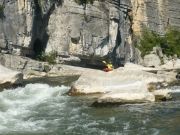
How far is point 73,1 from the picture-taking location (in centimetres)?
5097

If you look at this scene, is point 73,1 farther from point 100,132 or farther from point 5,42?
point 100,132

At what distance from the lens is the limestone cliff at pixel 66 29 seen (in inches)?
1874

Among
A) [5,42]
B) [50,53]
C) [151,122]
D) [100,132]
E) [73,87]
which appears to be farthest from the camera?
[50,53]

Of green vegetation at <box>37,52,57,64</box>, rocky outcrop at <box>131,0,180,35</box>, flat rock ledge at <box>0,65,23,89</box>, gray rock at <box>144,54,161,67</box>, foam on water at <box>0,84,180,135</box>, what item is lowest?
gray rock at <box>144,54,161,67</box>

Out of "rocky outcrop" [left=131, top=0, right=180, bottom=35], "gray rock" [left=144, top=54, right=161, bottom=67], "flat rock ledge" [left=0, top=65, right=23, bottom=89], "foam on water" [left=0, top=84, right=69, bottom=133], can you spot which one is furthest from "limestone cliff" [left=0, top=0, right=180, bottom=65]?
"foam on water" [left=0, top=84, right=69, bottom=133]

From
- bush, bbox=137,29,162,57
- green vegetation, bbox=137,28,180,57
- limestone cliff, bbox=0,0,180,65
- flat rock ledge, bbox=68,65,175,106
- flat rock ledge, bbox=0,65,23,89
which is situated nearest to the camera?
flat rock ledge, bbox=68,65,175,106

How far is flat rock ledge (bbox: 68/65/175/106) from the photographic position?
24.0 metres

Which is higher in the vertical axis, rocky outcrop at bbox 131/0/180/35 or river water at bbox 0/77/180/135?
rocky outcrop at bbox 131/0/180/35

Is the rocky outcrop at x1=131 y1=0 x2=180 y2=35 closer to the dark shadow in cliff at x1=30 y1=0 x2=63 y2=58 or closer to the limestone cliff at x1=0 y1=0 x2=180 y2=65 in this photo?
the limestone cliff at x1=0 y1=0 x2=180 y2=65

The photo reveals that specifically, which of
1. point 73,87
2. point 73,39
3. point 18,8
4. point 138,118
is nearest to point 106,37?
point 73,39

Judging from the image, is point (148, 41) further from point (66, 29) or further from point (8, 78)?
point (8, 78)

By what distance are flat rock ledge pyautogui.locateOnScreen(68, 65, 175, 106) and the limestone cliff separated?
64.3 ft

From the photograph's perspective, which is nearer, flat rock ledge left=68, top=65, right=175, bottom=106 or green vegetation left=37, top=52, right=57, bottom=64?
flat rock ledge left=68, top=65, right=175, bottom=106

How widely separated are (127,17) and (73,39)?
1037cm
